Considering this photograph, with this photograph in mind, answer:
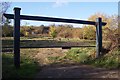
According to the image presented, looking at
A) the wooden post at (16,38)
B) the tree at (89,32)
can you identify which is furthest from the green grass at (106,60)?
the tree at (89,32)

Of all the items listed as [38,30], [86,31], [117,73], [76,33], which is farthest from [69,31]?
[117,73]

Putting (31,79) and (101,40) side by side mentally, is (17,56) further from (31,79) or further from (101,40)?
(101,40)

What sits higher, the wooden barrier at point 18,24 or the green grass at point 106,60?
the wooden barrier at point 18,24

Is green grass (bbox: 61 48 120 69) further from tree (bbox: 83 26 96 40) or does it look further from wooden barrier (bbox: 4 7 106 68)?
tree (bbox: 83 26 96 40)

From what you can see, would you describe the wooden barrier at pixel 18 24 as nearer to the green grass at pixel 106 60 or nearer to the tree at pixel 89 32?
the green grass at pixel 106 60

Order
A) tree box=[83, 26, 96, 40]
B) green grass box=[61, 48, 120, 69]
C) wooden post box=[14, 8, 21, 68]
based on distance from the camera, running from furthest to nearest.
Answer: tree box=[83, 26, 96, 40] < green grass box=[61, 48, 120, 69] < wooden post box=[14, 8, 21, 68]

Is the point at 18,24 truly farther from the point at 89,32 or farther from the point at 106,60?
the point at 89,32

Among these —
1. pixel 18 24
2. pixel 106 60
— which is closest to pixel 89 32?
pixel 106 60

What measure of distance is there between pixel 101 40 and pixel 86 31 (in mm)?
38052

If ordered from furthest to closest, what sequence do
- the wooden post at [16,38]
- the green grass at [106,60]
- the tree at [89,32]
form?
the tree at [89,32] < the green grass at [106,60] < the wooden post at [16,38]

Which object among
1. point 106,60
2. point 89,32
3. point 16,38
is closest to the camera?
point 16,38

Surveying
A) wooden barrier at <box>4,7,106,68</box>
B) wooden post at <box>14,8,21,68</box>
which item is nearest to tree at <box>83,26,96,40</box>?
wooden barrier at <box>4,7,106,68</box>

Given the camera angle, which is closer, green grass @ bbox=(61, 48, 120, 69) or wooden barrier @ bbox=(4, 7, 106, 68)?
wooden barrier @ bbox=(4, 7, 106, 68)

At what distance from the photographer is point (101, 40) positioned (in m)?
12.9
